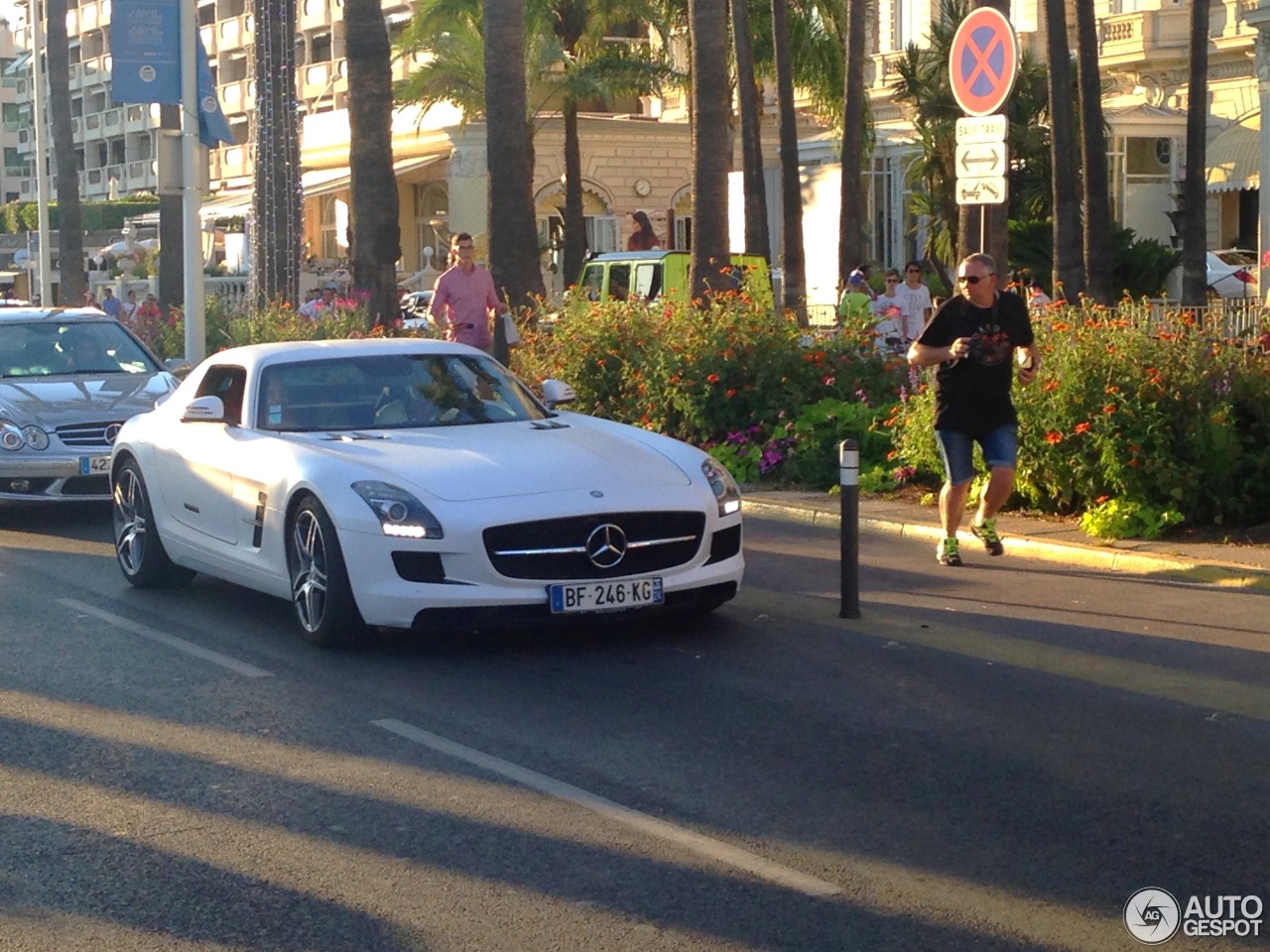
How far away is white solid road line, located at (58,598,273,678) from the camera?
28.0 feet

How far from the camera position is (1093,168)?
28.3m

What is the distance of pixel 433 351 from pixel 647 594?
235 cm

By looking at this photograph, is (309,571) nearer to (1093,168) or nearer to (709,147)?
(709,147)

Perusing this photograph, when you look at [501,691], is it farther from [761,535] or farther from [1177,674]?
[761,535]

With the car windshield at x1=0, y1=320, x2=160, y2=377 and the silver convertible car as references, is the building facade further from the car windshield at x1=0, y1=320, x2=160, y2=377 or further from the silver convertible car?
the silver convertible car

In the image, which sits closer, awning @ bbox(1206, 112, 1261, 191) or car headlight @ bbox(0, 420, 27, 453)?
car headlight @ bbox(0, 420, 27, 453)

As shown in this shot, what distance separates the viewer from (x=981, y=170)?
11.9 meters

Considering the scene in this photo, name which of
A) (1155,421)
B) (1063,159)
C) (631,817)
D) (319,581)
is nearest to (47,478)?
(319,581)

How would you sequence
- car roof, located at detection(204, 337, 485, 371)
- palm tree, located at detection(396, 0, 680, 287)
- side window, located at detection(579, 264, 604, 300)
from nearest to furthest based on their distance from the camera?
car roof, located at detection(204, 337, 485, 371)
side window, located at detection(579, 264, 604, 300)
palm tree, located at detection(396, 0, 680, 287)

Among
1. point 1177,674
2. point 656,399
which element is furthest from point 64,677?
point 656,399

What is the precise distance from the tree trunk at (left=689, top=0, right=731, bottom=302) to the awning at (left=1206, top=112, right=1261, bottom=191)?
21868 millimetres

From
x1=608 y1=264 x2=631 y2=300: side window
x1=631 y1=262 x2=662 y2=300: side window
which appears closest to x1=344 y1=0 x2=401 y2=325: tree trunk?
x1=631 y1=262 x2=662 y2=300: side window

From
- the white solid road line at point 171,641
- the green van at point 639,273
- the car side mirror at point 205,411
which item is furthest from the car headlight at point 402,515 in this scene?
the green van at point 639,273

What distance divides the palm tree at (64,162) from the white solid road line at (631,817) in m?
36.4
